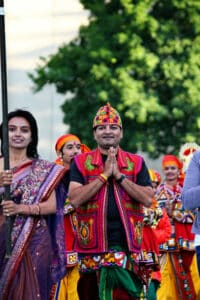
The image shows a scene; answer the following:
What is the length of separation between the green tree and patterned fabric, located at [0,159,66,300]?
15.5 metres

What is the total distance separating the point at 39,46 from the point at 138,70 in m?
5.13

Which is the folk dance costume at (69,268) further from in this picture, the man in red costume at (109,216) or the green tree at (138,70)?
the green tree at (138,70)

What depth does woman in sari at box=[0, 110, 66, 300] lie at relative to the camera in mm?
9445

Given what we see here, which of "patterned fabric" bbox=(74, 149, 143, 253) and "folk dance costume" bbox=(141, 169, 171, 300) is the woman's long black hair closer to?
"patterned fabric" bbox=(74, 149, 143, 253)

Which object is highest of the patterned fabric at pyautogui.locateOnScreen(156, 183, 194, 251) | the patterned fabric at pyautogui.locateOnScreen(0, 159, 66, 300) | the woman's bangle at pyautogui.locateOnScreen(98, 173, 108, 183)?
the patterned fabric at pyautogui.locateOnScreen(156, 183, 194, 251)

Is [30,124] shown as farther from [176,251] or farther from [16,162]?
[176,251]

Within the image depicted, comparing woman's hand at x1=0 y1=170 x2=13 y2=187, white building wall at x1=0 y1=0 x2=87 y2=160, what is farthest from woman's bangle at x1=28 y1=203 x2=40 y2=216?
white building wall at x1=0 y1=0 x2=87 y2=160

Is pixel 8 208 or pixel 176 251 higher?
pixel 176 251

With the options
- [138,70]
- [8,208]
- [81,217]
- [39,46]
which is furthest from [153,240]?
[39,46]

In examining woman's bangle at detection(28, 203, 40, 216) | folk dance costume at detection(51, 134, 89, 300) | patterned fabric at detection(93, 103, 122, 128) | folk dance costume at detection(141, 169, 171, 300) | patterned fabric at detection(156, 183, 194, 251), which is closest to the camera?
woman's bangle at detection(28, 203, 40, 216)

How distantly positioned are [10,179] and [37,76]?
58.7 ft

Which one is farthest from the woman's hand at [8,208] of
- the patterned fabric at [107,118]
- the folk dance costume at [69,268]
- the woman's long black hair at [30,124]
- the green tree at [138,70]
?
the green tree at [138,70]

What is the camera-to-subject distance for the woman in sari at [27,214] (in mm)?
9445

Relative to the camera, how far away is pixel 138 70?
25.3 m
